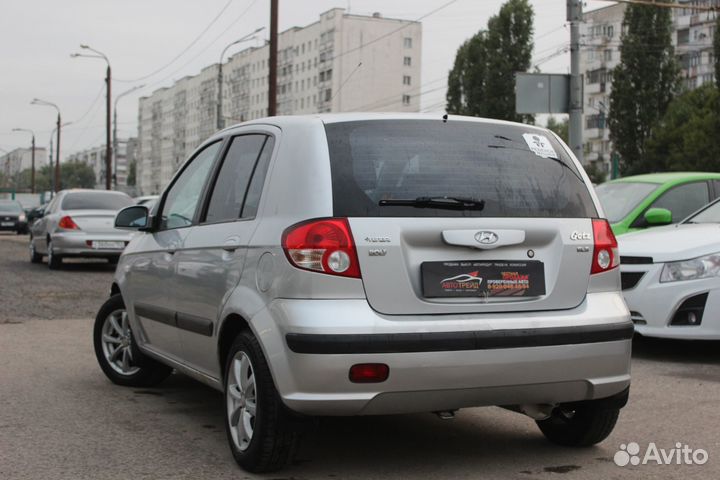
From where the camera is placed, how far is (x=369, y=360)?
14.1 feet

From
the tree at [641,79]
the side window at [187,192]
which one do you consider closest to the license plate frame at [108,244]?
the side window at [187,192]

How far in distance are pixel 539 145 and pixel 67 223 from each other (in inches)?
611

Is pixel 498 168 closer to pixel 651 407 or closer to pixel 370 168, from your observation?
pixel 370 168

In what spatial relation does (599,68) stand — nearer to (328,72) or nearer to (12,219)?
(328,72)

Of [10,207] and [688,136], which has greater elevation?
[688,136]

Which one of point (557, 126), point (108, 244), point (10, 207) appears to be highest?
point (557, 126)

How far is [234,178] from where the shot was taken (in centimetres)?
540

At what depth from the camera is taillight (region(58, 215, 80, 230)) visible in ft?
63.2

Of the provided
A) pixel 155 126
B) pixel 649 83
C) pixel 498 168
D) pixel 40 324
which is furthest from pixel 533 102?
pixel 155 126

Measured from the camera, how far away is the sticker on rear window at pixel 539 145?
16.3 feet

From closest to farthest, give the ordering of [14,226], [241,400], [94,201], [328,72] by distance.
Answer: [241,400] → [94,201] → [14,226] → [328,72]

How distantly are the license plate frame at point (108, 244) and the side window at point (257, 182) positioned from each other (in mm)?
14301

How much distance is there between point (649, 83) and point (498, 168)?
2297 inches

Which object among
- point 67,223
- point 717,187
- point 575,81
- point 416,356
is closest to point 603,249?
point 416,356
